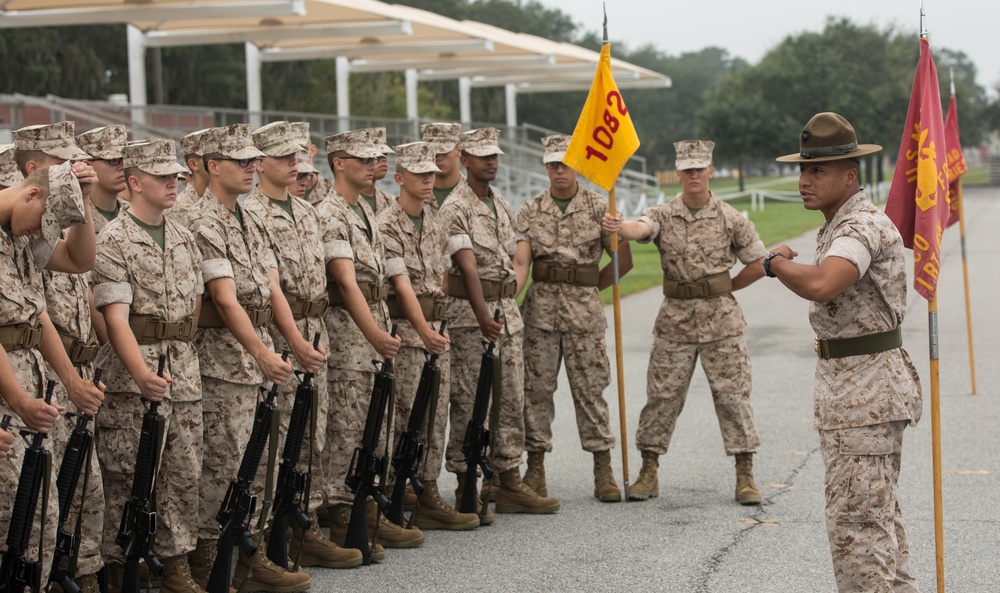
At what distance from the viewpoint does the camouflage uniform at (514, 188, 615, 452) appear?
27.5 feet

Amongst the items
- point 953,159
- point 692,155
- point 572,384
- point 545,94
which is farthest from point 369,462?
point 545,94

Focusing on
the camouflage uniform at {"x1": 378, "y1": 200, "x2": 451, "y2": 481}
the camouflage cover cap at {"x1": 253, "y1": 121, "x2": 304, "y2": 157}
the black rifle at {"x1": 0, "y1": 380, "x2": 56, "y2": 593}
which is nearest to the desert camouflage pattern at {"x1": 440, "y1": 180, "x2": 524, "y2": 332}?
the camouflage uniform at {"x1": 378, "y1": 200, "x2": 451, "y2": 481}

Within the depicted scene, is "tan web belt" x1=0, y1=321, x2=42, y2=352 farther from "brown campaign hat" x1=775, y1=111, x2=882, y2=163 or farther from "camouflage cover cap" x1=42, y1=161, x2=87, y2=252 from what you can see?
"brown campaign hat" x1=775, y1=111, x2=882, y2=163

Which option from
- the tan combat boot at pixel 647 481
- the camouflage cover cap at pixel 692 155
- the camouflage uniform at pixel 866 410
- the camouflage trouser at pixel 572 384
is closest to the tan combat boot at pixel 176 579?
the camouflage trouser at pixel 572 384

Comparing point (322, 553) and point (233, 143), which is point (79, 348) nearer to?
point (233, 143)

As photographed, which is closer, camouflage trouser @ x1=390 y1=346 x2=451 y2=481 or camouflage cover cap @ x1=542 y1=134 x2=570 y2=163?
camouflage trouser @ x1=390 y1=346 x2=451 y2=481

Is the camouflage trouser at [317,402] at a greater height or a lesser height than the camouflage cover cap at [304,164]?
lesser

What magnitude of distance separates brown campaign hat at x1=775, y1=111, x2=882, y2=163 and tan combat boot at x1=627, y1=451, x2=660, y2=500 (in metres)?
3.29

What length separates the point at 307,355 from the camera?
20.8 feet

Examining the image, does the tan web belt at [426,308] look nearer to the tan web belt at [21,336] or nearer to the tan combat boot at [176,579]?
the tan combat boot at [176,579]

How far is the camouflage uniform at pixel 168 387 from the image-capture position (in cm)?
595

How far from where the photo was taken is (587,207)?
27.7 feet

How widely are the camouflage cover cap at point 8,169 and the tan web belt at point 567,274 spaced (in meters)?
3.62

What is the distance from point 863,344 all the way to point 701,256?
300cm
